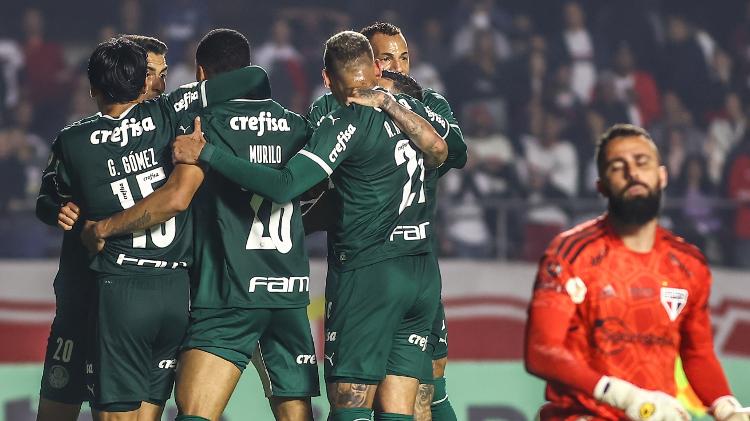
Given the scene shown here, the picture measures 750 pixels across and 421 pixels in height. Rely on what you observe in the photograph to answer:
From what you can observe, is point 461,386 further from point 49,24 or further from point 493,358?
point 49,24

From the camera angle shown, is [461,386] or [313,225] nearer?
[313,225]

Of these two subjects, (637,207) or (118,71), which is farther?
(118,71)

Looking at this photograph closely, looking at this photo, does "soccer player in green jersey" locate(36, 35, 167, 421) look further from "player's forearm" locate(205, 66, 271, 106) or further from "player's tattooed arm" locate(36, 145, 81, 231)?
"player's forearm" locate(205, 66, 271, 106)

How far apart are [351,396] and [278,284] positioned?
1.98 feet

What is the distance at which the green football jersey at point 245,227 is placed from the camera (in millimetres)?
5457

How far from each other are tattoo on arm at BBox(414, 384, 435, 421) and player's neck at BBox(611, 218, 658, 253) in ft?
6.65

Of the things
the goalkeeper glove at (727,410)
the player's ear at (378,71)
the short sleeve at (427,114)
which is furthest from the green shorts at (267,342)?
the goalkeeper glove at (727,410)

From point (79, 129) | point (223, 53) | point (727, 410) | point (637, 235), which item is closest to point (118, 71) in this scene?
point (79, 129)

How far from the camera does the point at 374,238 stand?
5742 millimetres

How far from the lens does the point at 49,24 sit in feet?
46.1

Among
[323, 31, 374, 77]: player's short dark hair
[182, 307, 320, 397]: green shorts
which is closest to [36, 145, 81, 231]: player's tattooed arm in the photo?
[182, 307, 320, 397]: green shorts

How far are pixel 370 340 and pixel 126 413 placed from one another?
1112 millimetres

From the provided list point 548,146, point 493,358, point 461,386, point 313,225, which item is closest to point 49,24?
point 548,146

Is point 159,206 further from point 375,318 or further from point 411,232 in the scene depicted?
point 411,232
